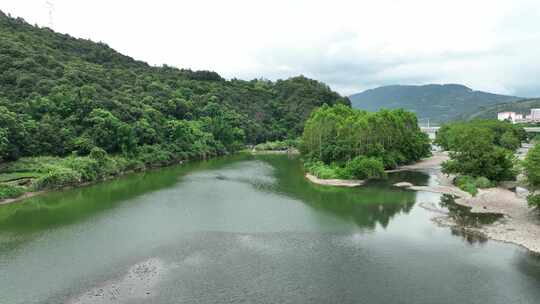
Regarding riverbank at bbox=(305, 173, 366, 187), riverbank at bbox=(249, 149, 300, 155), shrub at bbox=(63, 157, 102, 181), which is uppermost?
shrub at bbox=(63, 157, 102, 181)

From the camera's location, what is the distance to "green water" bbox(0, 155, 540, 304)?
66.3 feet

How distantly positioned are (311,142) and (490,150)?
29.6 metres

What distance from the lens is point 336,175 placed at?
5153 centimetres

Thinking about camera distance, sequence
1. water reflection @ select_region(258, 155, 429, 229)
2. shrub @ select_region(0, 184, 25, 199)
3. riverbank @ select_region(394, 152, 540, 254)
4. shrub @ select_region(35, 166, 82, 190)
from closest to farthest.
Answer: riverbank @ select_region(394, 152, 540, 254) < water reflection @ select_region(258, 155, 429, 229) < shrub @ select_region(0, 184, 25, 199) < shrub @ select_region(35, 166, 82, 190)

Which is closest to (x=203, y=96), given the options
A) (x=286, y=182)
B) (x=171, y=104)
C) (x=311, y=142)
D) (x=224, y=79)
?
(x=171, y=104)

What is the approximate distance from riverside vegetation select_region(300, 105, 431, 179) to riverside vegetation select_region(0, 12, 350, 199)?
2866 cm

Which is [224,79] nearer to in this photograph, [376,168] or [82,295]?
[376,168]

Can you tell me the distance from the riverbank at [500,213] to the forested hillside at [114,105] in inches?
1804

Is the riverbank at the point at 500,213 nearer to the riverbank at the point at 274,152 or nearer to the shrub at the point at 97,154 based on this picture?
the shrub at the point at 97,154

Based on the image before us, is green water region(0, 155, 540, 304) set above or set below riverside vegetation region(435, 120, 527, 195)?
below

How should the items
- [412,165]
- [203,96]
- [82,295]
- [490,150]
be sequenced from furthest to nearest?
[203,96] → [412,165] → [490,150] → [82,295]

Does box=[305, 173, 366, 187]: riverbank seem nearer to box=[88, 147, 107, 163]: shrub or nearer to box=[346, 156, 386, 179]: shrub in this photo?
box=[346, 156, 386, 179]: shrub

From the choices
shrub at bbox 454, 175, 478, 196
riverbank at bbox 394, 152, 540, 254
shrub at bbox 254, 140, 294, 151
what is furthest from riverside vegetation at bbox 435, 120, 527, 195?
shrub at bbox 254, 140, 294, 151

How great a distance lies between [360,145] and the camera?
55.8 m
